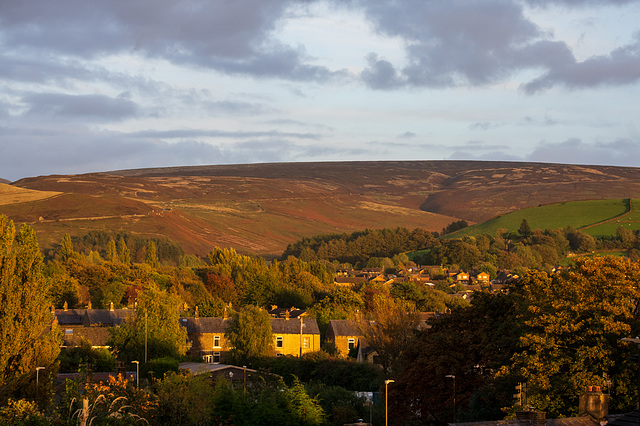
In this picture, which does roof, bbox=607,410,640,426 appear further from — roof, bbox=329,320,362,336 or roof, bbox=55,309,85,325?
roof, bbox=55,309,85,325

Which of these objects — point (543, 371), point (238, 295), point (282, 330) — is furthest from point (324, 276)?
point (543, 371)

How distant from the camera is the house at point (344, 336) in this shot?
82.5m

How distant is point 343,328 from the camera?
85.1 meters

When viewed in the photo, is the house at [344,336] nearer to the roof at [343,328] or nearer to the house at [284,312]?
the roof at [343,328]

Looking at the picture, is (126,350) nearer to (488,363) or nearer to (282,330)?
(282,330)

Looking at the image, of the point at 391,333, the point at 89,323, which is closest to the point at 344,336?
the point at 391,333

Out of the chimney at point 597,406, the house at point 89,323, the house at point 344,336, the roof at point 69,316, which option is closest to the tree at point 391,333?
the house at point 344,336

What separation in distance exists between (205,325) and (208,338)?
2.02 metres

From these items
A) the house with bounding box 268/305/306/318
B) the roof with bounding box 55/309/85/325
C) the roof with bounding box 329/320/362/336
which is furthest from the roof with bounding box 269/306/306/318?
the roof with bounding box 55/309/85/325

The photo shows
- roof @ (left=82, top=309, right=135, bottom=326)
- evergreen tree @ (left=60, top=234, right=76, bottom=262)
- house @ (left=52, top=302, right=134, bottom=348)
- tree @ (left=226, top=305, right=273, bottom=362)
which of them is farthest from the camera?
evergreen tree @ (left=60, top=234, right=76, bottom=262)

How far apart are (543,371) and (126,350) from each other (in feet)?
137

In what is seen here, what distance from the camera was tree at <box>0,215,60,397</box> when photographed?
108 feet

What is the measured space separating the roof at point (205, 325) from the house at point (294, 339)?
5.24 meters

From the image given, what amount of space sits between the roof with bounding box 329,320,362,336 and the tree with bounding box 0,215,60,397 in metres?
50.1
